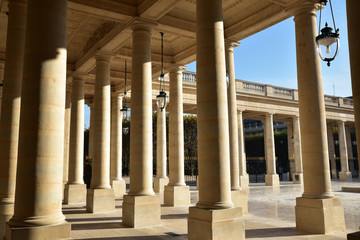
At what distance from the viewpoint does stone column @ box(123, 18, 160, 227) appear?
749 inches

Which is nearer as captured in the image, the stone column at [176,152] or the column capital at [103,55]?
the column capital at [103,55]

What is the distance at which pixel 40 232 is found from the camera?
1001 cm

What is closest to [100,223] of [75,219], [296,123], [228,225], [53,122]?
[75,219]

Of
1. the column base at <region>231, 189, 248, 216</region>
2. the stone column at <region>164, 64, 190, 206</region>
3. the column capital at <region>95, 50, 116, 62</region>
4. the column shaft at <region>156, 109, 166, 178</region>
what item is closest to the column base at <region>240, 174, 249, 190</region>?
the column shaft at <region>156, 109, 166, 178</region>

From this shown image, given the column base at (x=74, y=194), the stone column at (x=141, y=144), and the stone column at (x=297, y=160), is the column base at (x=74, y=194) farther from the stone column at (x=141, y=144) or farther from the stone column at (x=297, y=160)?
the stone column at (x=297, y=160)

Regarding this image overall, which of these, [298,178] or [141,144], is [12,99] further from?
[298,178]

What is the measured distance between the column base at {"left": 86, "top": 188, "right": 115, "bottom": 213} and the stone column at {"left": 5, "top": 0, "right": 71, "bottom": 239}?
13836 mm

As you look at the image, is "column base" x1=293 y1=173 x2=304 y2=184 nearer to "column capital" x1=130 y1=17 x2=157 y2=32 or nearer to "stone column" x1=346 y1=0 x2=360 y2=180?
"column capital" x1=130 y1=17 x2=157 y2=32

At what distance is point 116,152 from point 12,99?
2362cm

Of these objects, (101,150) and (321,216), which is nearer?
(321,216)

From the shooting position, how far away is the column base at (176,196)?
28.1m

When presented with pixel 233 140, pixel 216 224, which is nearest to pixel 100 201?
Answer: pixel 233 140

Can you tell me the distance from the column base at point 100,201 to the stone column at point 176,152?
18.9 ft

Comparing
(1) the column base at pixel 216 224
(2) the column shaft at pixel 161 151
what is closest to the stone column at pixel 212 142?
(1) the column base at pixel 216 224
